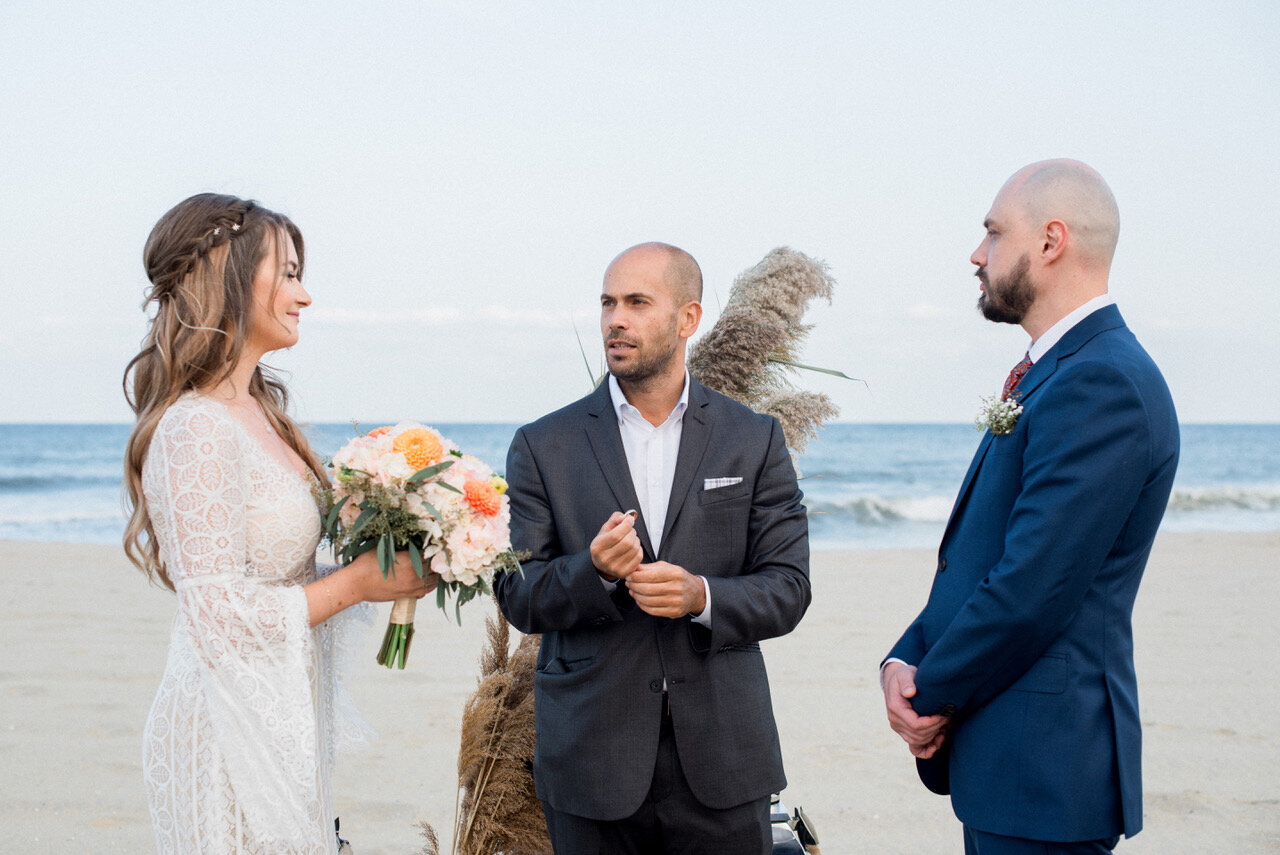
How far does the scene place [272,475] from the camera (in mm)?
2592

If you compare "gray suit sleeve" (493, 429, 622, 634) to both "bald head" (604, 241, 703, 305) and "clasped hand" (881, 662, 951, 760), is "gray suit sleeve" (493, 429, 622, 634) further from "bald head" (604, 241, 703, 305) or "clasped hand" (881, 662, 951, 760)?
"clasped hand" (881, 662, 951, 760)

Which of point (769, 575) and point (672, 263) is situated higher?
point (672, 263)

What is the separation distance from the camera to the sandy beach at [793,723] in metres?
5.26

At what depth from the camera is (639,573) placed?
8.73ft

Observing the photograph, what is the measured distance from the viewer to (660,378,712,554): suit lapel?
3.00 m

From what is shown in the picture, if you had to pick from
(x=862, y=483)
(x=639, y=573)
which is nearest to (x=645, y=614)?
(x=639, y=573)

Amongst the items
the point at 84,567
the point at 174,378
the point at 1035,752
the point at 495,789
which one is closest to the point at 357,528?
the point at 174,378

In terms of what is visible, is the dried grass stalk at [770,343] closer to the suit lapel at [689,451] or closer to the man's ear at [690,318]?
the man's ear at [690,318]

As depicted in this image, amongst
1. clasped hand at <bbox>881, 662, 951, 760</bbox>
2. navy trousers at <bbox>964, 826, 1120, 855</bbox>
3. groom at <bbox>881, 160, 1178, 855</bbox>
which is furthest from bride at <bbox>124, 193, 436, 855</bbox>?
navy trousers at <bbox>964, 826, 1120, 855</bbox>

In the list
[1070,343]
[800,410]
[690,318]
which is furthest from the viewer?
[800,410]

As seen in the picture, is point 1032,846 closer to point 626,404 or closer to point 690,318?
point 626,404

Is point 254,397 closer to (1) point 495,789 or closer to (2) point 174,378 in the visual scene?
(2) point 174,378

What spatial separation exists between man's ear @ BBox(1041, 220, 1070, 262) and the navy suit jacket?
213mm

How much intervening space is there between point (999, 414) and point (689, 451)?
95 cm
